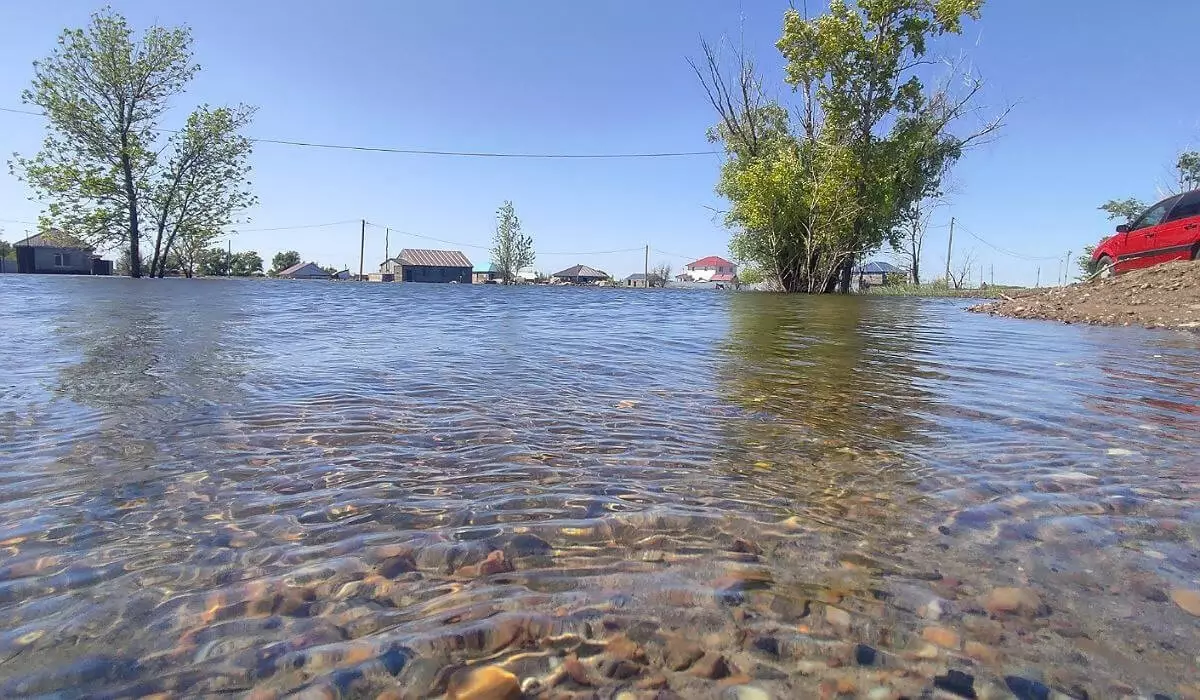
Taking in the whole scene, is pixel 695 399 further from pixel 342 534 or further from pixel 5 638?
pixel 5 638

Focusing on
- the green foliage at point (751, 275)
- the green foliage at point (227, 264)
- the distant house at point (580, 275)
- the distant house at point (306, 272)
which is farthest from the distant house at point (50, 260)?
the distant house at point (580, 275)

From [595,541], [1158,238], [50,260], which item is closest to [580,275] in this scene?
[50,260]

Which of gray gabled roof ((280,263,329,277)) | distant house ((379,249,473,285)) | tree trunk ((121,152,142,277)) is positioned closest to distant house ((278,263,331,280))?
gray gabled roof ((280,263,329,277))

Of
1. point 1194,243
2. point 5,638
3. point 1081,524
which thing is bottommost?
point 5,638

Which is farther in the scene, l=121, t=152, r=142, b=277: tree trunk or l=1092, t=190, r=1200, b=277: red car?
l=121, t=152, r=142, b=277: tree trunk

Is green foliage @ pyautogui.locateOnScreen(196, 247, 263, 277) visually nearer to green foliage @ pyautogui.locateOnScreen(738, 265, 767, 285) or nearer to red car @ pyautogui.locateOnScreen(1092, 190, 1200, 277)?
green foliage @ pyautogui.locateOnScreen(738, 265, 767, 285)

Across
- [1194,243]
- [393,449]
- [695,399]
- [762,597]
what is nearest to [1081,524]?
[762,597]

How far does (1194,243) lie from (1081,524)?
45.6 ft

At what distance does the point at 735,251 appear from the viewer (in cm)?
2928

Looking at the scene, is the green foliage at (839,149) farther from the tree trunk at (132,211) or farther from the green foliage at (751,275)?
the tree trunk at (132,211)

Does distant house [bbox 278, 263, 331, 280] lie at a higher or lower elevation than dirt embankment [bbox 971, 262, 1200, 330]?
higher

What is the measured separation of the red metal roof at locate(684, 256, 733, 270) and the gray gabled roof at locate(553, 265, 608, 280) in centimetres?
2502

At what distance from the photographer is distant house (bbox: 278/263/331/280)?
77.5 m

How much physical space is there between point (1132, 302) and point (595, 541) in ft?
41.5
